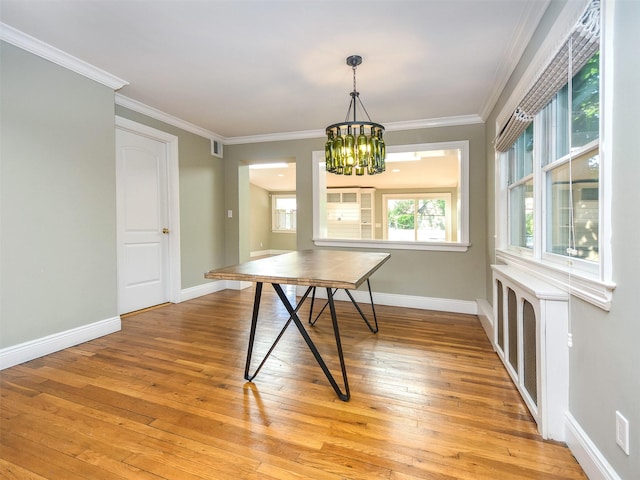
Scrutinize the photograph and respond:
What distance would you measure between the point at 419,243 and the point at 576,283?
2.53 m

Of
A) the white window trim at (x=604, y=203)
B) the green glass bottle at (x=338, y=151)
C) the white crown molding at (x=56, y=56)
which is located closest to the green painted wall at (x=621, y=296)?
the white window trim at (x=604, y=203)

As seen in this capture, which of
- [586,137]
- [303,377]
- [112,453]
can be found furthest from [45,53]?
[586,137]

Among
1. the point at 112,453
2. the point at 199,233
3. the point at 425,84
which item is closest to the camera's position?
the point at 112,453

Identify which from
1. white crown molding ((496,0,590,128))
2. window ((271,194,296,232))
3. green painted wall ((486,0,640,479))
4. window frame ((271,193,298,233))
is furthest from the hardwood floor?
window ((271,194,296,232))

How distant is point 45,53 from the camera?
7.93ft

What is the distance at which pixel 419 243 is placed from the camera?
3928 millimetres

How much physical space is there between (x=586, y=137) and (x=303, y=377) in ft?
6.64

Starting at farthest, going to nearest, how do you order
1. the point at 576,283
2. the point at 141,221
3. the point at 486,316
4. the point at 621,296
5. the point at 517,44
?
the point at 141,221
the point at 486,316
the point at 517,44
the point at 576,283
the point at 621,296

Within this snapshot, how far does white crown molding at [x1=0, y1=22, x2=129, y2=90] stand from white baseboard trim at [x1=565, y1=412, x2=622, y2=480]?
3.97 meters

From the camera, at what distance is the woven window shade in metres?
1.25

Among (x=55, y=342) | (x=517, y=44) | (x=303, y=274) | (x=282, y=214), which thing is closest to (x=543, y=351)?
(x=303, y=274)

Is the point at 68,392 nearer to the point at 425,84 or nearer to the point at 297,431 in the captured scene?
the point at 297,431

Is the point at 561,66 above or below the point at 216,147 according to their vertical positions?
below

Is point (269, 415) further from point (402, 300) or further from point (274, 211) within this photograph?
point (274, 211)
